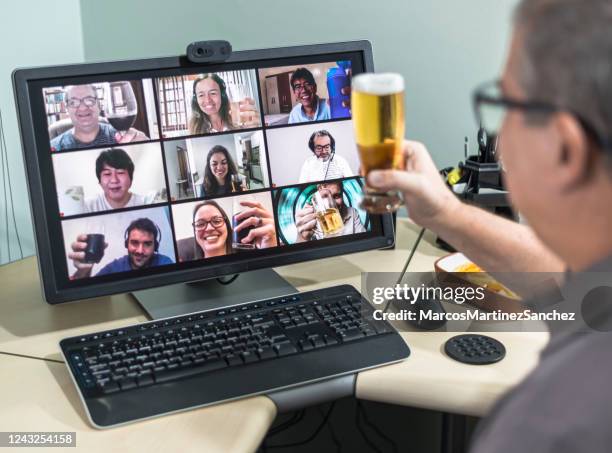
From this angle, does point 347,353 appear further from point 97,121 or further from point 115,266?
point 97,121

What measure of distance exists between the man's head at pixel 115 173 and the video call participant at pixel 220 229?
123 millimetres

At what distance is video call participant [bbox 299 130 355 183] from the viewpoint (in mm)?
1397

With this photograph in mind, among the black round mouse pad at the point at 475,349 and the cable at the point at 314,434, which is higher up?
the black round mouse pad at the point at 475,349

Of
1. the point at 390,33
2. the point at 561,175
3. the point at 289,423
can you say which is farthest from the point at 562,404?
the point at 289,423

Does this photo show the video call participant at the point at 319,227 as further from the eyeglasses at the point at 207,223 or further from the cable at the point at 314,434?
the cable at the point at 314,434

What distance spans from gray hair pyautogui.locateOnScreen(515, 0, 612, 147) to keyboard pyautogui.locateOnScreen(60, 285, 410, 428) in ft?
2.03

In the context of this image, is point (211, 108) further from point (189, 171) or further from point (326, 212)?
point (326, 212)

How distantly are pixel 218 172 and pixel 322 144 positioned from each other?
197 millimetres

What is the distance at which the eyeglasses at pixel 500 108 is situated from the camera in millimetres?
628

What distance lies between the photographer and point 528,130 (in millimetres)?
688

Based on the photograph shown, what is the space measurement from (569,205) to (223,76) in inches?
30.8

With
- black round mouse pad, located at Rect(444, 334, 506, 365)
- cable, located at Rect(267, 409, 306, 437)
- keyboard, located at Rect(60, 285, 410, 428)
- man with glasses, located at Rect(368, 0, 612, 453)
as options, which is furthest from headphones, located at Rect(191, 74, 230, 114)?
cable, located at Rect(267, 409, 306, 437)

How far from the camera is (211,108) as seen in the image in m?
1.33

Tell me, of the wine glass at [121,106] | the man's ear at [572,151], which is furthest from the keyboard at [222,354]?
the man's ear at [572,151]
